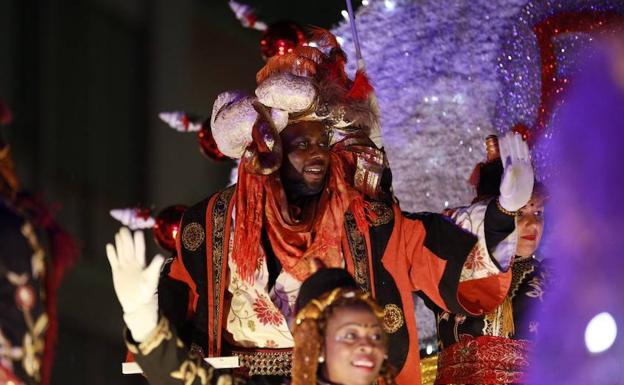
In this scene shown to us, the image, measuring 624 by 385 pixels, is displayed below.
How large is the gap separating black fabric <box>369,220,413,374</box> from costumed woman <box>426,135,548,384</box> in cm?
35

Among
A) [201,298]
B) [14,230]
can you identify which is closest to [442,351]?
[201,298]

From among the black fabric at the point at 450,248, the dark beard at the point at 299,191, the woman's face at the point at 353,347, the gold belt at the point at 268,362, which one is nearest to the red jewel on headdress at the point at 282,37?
the dark beard at the point at 299,191

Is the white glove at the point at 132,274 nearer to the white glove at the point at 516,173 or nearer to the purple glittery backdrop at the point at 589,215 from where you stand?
the white glove at the point at 516,173

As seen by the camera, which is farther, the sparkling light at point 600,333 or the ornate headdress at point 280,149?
the sparkling light at point 600,333

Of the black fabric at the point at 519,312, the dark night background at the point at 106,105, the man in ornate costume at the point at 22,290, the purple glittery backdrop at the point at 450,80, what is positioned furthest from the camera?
the dark night background at the point at 106,105

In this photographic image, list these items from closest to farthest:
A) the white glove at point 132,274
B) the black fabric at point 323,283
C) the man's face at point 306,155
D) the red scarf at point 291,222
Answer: the white glove at point 132,274 → the black fabric at point 323,283 → the red scarf at point 291,222 → the man's face at point 306,155

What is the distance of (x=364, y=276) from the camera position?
5.11 metres

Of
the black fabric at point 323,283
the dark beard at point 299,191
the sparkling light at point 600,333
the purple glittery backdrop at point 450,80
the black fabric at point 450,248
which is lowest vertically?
the black fabric at point 323,283

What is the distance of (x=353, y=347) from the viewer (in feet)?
14.0

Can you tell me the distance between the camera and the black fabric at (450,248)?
505 cm

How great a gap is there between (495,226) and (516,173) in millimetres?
224

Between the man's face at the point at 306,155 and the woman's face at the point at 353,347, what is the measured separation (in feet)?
3.43

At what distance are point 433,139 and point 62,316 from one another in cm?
252

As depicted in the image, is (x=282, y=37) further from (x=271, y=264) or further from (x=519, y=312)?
(x=519, y=312)
